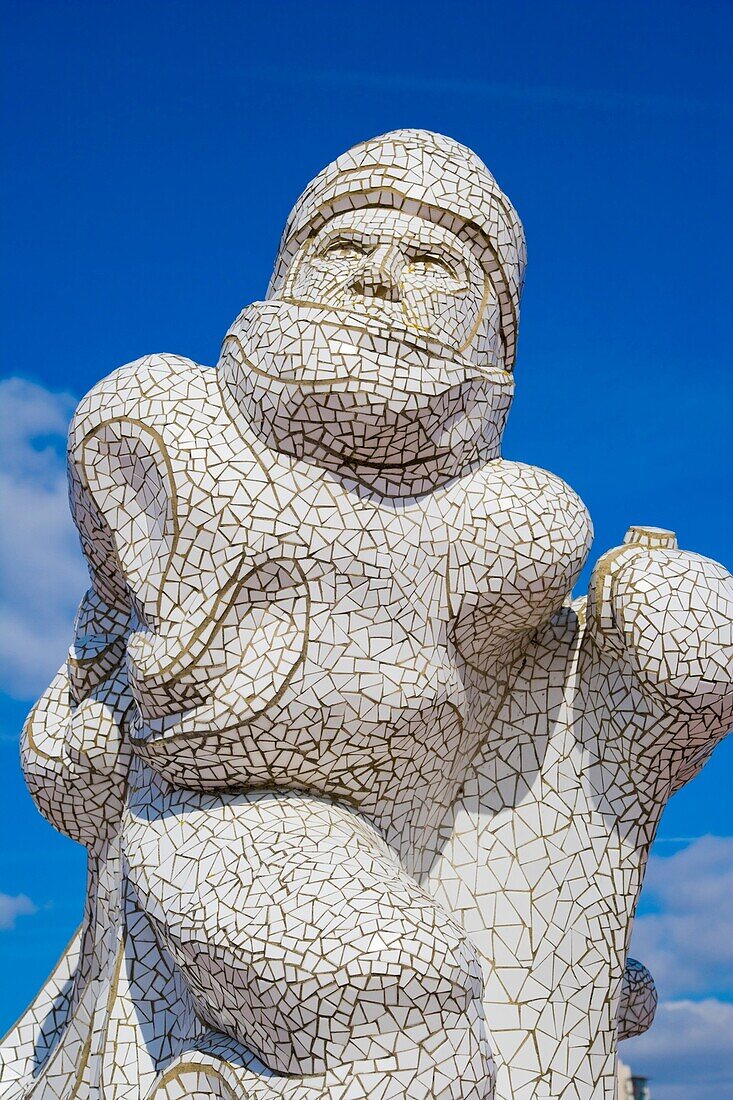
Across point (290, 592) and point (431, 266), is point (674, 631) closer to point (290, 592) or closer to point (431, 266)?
point (290, 592)

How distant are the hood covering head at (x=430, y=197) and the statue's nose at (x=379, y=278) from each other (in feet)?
1.68

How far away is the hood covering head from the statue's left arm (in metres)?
1.96

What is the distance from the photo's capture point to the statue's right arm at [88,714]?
31.2 feet

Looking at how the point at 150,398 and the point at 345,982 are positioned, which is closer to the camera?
the point at 345,982

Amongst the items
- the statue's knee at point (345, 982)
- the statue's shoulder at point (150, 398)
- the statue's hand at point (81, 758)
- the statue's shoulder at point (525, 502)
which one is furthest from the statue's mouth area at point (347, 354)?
the statue's knee at point (345, 982)

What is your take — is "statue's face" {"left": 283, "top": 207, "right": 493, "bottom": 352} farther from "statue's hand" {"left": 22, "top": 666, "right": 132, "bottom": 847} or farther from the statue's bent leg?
the statue's bent leg

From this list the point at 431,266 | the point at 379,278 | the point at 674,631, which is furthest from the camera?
the point at 431,266

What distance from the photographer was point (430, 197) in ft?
32.6

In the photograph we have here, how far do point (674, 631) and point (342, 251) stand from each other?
3153 mm

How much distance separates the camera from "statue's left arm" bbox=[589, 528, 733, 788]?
357 inches

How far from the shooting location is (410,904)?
8094mm

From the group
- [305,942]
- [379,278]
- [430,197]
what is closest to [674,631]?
[379,278]

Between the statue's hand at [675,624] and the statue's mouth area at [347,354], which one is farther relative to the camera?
the statue's hand at [675,624]

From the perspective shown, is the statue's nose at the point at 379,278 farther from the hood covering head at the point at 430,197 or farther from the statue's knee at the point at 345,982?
the statue's knee at the point at 345,982
